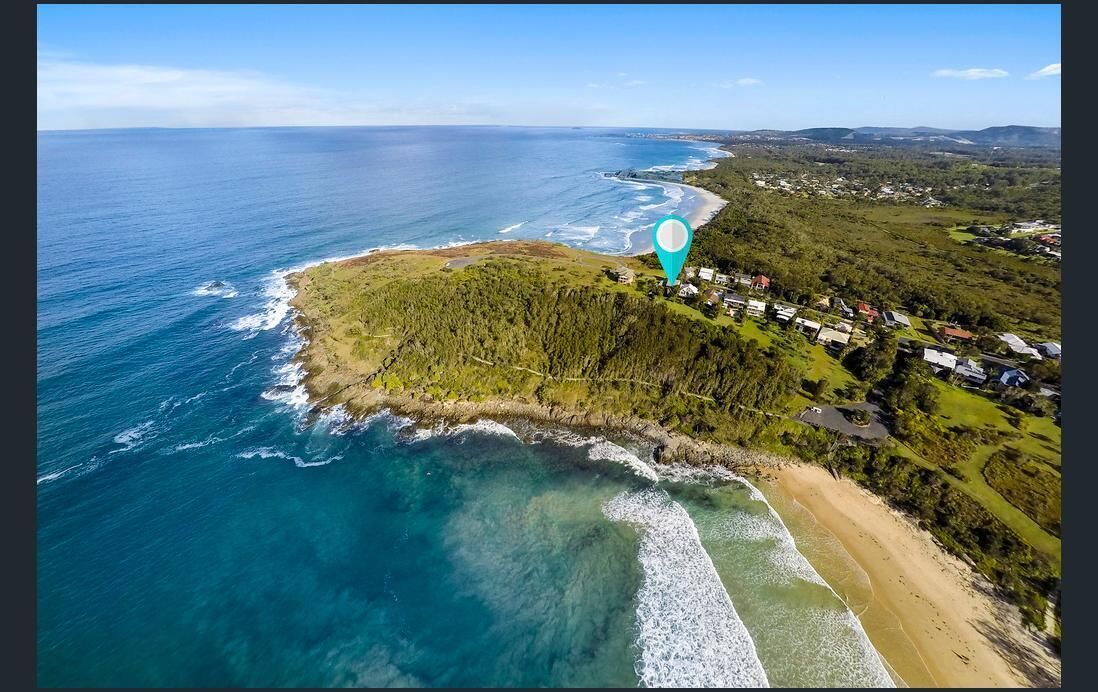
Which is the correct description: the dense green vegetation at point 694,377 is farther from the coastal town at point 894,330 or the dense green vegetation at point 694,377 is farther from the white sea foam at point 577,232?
the white sea foam at point 577,232

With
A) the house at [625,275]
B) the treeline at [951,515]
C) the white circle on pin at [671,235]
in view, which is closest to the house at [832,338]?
the treeline at [951,515]

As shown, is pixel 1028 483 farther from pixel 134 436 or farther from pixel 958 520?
pixel 134 436

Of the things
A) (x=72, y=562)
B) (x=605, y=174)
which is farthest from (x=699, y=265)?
(x=605, y=174)

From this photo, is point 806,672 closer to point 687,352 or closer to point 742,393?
point 742,393

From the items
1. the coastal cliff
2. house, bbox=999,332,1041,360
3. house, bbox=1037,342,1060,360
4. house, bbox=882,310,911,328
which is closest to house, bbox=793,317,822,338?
the coastal cliff

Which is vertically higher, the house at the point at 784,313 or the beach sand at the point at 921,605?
the house at the point at 784,313
